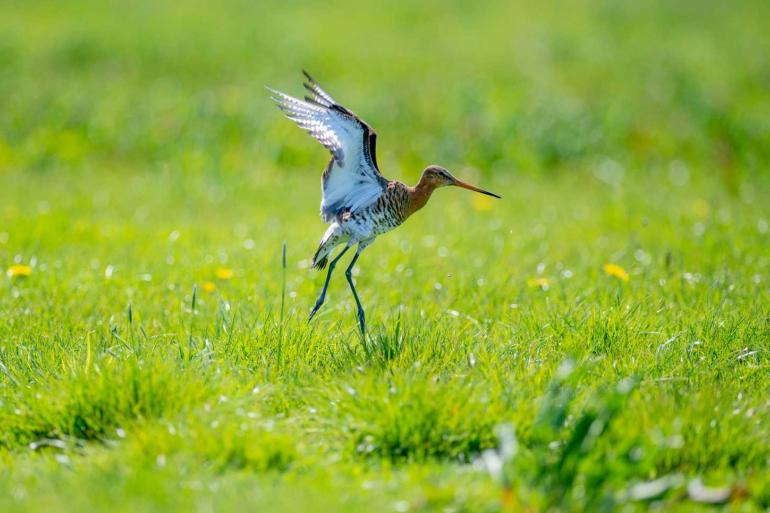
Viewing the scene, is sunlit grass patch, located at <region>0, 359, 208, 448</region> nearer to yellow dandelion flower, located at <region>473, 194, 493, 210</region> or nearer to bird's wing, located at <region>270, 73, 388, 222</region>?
bird's wing, located at <region>270, 73, 388, 222</region>

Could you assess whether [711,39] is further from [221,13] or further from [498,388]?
[498,388]

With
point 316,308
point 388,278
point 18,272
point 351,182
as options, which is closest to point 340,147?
point 351,182

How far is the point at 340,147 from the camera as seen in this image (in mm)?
5773

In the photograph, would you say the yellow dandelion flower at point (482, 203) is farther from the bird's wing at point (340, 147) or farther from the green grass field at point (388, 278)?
the bird's wing at point (340, 147)

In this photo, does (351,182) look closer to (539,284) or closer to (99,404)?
(539,284)

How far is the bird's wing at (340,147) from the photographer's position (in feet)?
18.6

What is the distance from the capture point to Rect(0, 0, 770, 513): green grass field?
4023 mm

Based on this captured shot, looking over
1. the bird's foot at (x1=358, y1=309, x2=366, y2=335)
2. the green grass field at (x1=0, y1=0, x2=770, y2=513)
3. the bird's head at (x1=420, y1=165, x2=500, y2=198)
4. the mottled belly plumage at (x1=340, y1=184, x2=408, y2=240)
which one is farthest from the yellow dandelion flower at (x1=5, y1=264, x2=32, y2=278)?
the bird's head at (x1=420, y1=165, x2=500, y2=198)

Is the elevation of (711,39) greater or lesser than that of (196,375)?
greater

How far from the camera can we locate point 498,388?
4.59m

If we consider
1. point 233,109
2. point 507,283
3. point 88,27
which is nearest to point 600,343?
point 507,283

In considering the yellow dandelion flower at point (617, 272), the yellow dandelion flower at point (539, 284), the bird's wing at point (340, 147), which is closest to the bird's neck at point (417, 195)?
the bird's wing at point (340, 147)

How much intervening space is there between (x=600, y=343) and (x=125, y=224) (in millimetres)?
4903

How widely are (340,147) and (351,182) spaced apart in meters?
0.34
